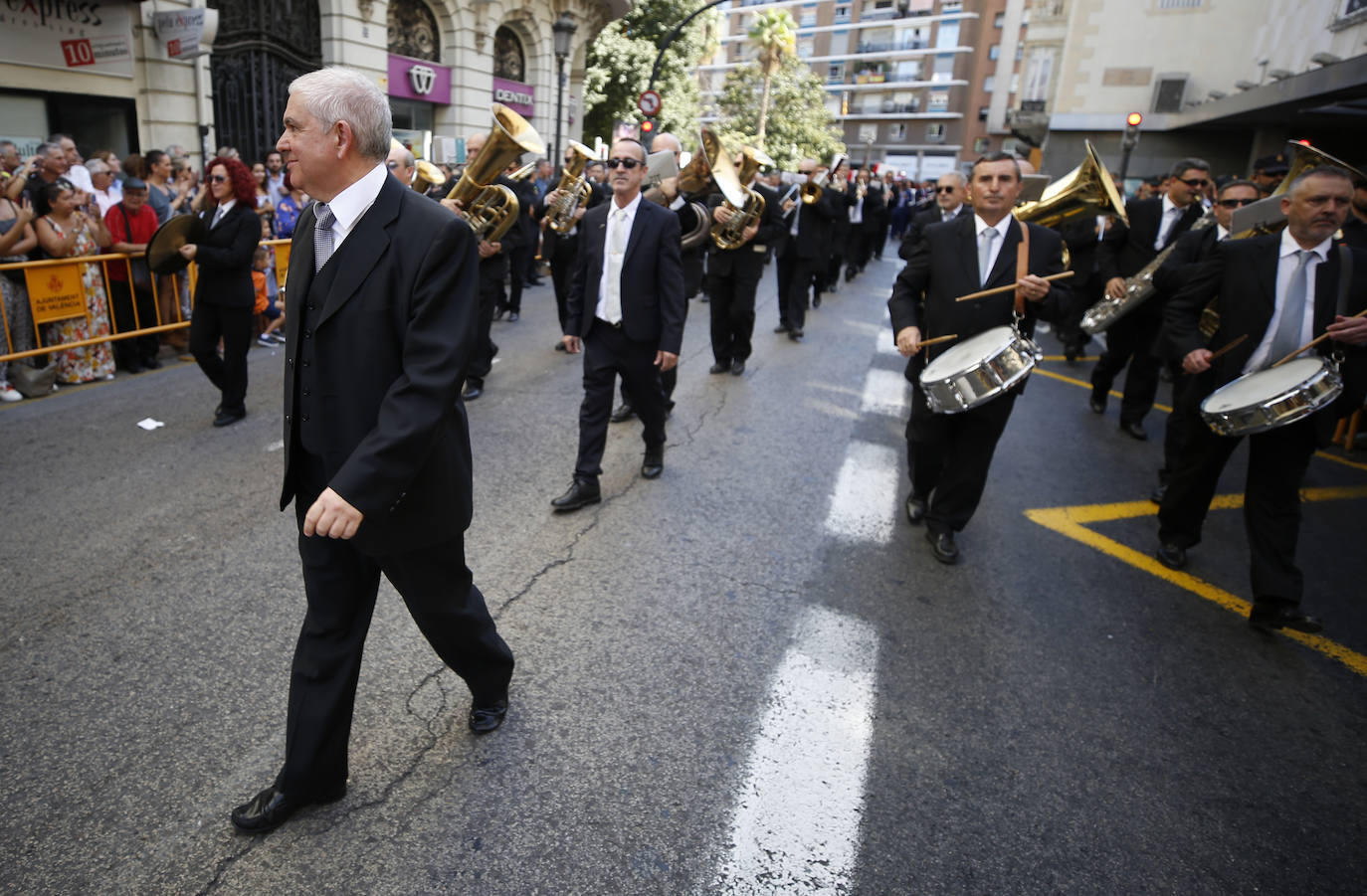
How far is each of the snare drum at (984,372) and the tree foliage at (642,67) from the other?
88.8 feet

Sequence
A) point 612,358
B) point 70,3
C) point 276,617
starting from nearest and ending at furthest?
point 276,617 < point 612,358 < point 70,3

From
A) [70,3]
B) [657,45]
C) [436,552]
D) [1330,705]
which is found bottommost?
[1330,705]

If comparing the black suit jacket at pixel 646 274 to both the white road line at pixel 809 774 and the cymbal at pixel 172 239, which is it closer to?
the white road line at pixel 809 774

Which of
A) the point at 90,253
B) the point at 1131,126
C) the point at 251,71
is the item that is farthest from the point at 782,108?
the point at 90,253

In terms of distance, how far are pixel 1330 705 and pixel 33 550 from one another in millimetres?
5784

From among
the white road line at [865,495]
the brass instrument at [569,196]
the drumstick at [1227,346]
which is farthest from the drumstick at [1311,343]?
the brass instrument at [569,196]

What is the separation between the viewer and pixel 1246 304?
13.0ft

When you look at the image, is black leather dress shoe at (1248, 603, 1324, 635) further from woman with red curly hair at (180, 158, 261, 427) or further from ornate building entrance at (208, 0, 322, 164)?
ornate building entrance at (208, 0, 322, 164)

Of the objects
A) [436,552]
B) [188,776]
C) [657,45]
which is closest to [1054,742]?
[436,552]

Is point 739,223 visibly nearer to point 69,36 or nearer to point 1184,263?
point 1184,263

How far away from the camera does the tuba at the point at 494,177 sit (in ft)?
19.4

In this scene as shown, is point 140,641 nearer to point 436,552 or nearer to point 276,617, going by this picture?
point 276,617

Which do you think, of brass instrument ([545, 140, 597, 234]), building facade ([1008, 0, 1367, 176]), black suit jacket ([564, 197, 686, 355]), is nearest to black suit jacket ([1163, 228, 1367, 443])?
black suit jacket ([564, 197, 686, 355])

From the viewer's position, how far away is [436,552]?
7.95 feet
